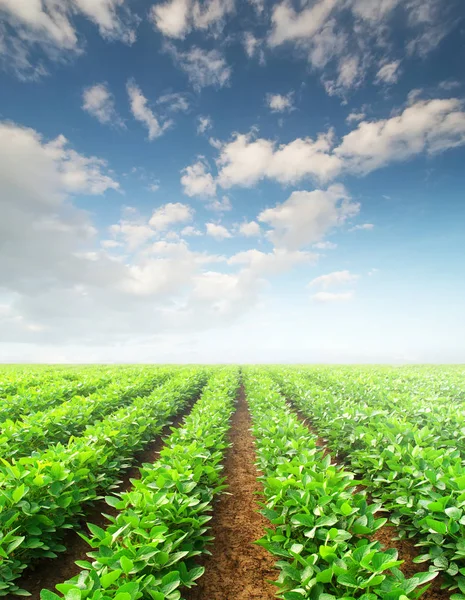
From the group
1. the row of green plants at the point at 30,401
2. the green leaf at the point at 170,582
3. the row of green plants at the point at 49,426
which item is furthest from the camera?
the row of green plants at the point at 30,401

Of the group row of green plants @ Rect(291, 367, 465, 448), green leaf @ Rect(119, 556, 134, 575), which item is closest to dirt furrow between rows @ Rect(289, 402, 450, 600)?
row of green plants @ Rect(291, 367, 465, 448)

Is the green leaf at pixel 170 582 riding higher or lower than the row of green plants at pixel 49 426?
lower

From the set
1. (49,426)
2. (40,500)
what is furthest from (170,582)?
(49,426)

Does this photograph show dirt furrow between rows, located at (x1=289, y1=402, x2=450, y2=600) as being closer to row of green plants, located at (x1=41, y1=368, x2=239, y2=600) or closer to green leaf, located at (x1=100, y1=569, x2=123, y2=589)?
row of green plants, located at (x1=41, y1=368, x2=239, y2=600)

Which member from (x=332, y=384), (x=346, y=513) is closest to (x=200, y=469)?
(x=346, y=513)

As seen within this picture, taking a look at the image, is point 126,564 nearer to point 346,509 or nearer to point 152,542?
point 152,542

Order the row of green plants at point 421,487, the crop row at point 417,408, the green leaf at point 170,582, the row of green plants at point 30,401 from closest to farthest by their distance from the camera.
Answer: the green leaf at point 170,582
the row of green plants at point 421,487
the crop row at point 417,408
the row of green plants at point 30,401

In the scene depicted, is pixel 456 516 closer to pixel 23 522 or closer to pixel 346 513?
pixel 346 513

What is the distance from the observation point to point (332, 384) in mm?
17438

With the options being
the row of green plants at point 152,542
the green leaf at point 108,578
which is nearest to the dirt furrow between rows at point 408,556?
the row of green plants at point 152,542

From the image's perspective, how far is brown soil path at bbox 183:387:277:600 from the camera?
387cm

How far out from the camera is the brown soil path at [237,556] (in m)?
3.87

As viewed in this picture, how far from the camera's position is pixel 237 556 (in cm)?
454

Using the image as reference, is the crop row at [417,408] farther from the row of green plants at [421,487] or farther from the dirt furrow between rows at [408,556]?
the dirt furrow between rows at [408,556]
